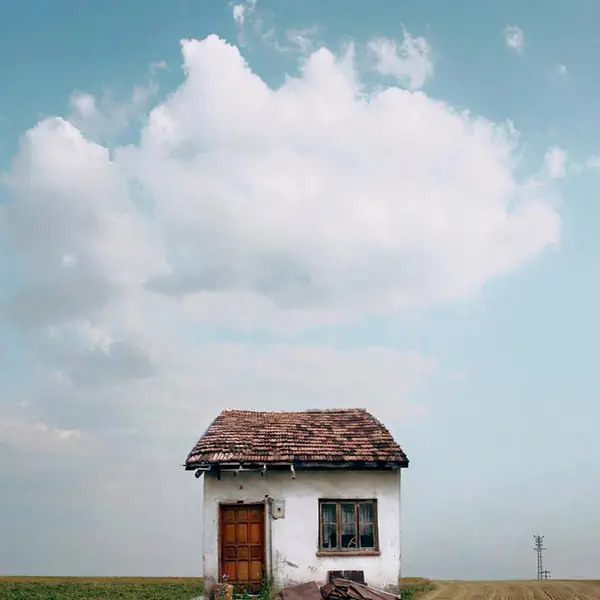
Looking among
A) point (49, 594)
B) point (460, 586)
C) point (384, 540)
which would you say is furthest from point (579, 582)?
point (49, 594)

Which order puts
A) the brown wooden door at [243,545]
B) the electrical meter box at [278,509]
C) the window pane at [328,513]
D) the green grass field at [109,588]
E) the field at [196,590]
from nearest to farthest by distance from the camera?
the brown wooden door at [243,545], the electrical meter box at [278,509], the window pane at [328,513], the field at [196,590], the green grass field at [109,588]

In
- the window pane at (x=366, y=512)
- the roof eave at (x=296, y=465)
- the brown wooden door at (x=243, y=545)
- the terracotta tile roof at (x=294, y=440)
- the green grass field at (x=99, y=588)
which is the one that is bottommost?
the green grass field at (x=99, y=588)

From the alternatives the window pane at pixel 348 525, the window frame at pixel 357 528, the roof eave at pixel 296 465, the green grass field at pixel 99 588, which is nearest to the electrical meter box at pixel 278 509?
the roof eave at pixel 296 465

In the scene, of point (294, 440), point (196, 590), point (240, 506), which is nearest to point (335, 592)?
point (240, 506)

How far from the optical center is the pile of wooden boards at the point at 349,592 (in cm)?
1986

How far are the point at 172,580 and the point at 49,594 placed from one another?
7504 millimetres

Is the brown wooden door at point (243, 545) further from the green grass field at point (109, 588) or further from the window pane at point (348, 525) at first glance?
the green grass field at point (109, 588)

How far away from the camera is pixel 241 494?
2164 centimetres

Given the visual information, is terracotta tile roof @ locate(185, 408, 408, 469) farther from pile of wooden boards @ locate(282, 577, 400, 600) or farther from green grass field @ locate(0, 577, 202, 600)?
green grass field @ locate(0, 577, 202, 600)

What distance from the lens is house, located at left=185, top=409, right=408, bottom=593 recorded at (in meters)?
21.4

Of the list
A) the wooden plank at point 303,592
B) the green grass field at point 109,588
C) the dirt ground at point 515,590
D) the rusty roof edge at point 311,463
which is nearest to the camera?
the wooden plank at point 303,592

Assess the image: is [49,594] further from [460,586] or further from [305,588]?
[460,586]

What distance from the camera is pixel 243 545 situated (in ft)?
70.7

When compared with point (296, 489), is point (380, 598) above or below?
below
